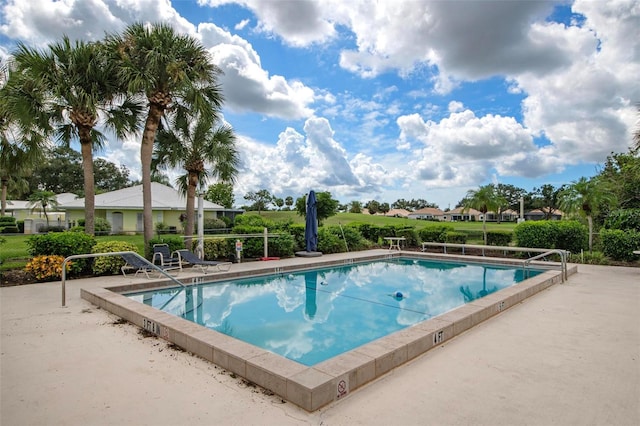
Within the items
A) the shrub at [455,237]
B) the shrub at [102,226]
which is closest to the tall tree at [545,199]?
the shrub at [455,237]

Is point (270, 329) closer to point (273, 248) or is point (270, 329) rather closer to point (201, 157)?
point (273, 248)

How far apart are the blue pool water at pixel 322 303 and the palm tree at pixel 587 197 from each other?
4624 millimetres

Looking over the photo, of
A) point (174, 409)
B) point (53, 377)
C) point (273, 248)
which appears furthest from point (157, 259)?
point (174, 409)

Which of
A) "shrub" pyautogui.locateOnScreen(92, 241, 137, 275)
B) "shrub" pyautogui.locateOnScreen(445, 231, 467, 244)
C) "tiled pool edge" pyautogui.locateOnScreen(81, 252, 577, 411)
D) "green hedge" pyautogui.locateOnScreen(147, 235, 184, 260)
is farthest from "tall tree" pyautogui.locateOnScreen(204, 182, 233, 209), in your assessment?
"tiled pool edge" pyautogui.locateOnScreen(81, 252, 577, 411)

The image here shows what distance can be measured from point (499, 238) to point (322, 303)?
12119 mm

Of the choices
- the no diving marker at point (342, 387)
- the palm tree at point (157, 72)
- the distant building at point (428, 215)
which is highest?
the palm tree at point (157, 72)

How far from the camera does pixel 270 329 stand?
5.52m

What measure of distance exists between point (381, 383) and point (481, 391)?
0.83 metres

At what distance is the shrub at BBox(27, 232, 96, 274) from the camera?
27.0ft

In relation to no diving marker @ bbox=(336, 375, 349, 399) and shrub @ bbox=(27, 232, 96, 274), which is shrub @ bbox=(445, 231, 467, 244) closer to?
shrub @ bbox=(27, 232, 96, 274)

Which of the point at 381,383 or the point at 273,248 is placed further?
the point at 273,248

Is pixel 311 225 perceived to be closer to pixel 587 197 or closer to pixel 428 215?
pixel 587 197

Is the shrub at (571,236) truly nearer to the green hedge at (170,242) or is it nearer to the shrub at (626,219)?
the shrub at (626,219)

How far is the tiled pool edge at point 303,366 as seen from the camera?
9.40ft
